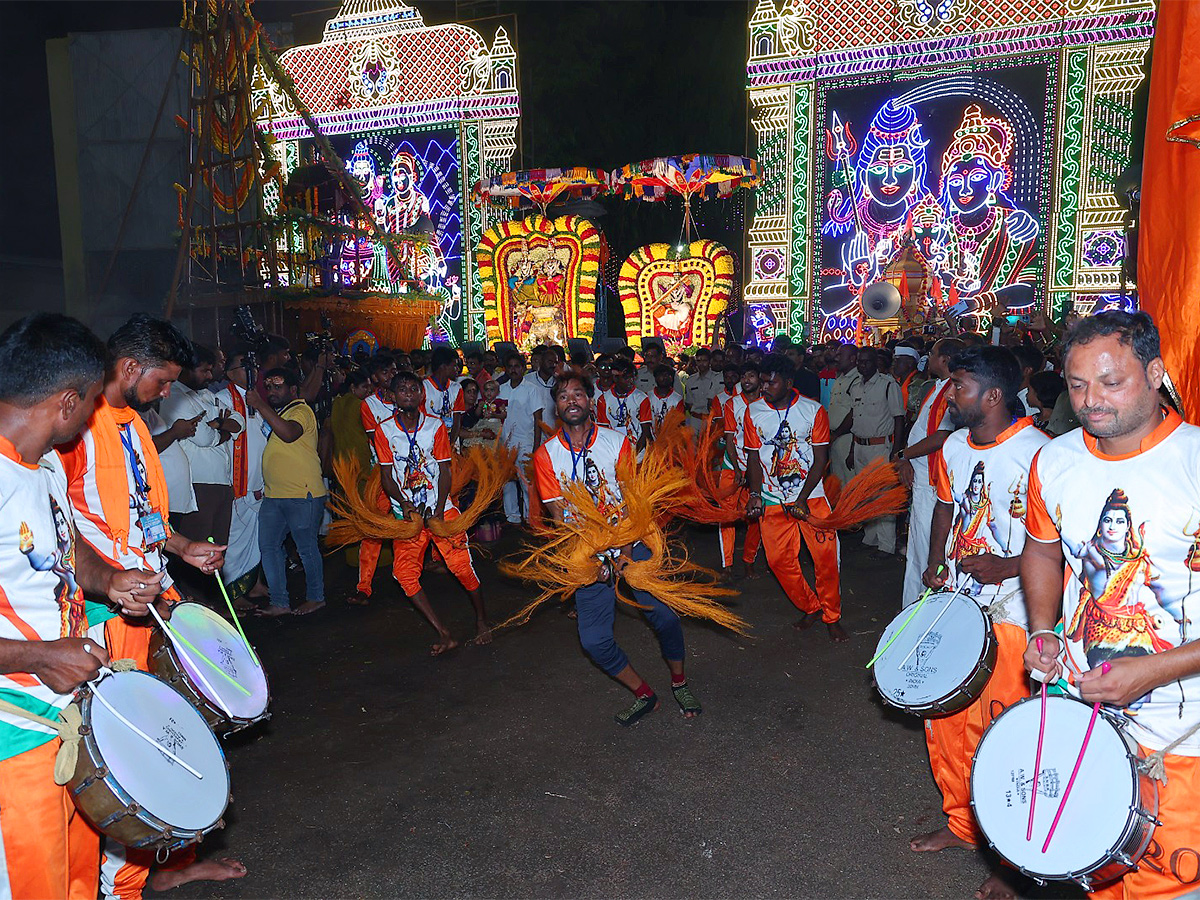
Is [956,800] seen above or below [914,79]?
below

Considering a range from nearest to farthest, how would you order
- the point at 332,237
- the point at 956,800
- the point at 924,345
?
the point at 956,800 → the point at 924,345 → the point at 332,237

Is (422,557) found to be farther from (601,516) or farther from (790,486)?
(790,486)

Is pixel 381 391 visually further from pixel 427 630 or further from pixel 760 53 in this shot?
pixel 760 53

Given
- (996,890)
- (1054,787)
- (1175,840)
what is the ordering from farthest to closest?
(996,890) < (1054,787) < (1175,840)

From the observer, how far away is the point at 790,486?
6648mm

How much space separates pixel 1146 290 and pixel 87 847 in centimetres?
415

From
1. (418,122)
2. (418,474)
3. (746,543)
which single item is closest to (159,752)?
(418,474)

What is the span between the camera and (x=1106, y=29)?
1792 cm

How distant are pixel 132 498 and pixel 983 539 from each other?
3547 mm

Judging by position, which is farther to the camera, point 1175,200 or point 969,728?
point 969,728

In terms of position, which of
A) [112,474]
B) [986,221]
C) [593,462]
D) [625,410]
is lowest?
[625,410]

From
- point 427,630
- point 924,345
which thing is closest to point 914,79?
point 924,345

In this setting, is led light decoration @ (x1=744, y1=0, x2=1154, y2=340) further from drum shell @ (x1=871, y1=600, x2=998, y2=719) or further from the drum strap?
the drum strap

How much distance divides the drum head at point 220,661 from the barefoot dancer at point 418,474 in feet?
9.28
